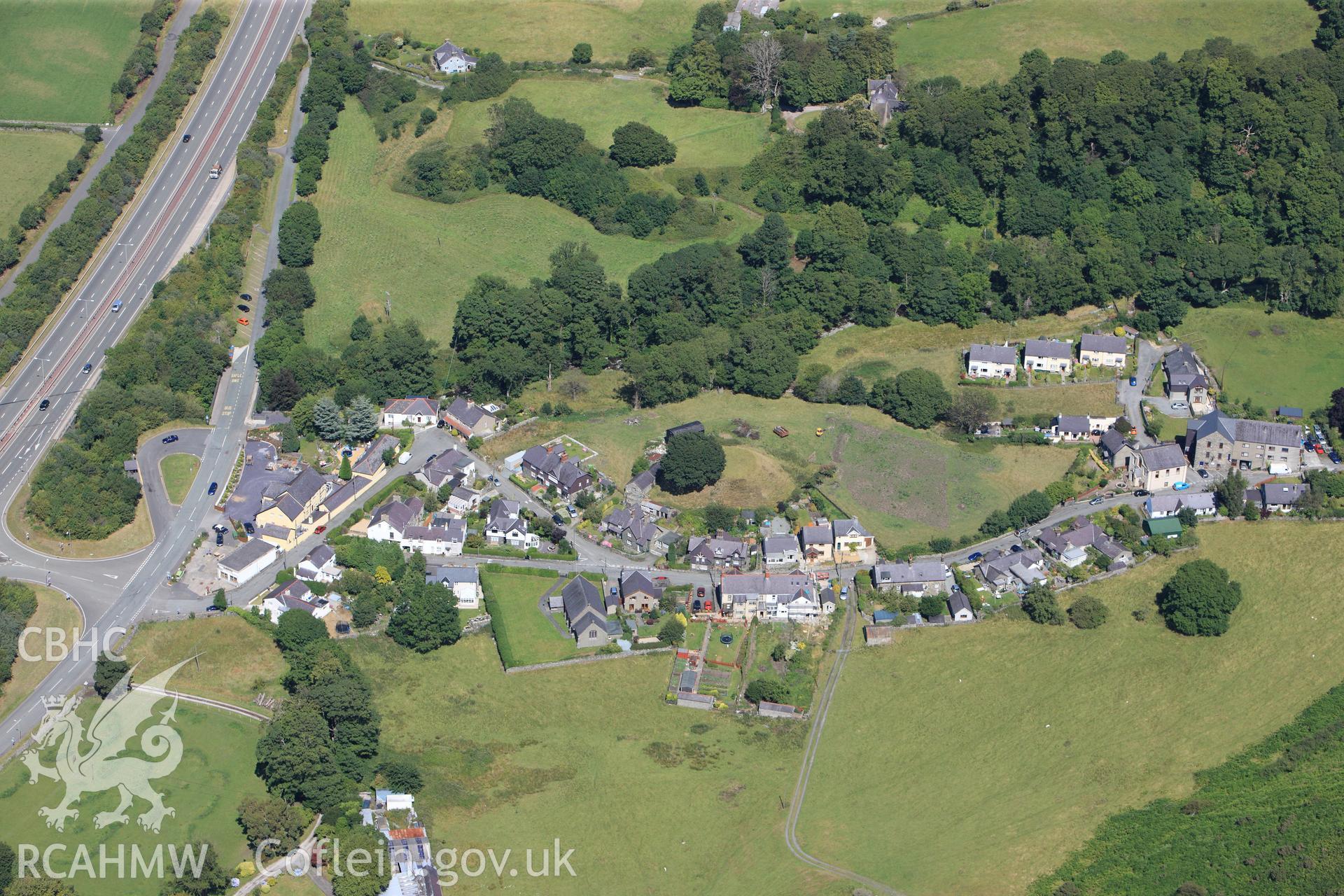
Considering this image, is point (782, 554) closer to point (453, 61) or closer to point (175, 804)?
point (175, 804)

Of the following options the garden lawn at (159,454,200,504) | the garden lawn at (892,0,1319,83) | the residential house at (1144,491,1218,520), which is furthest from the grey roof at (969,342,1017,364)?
the garden lawn at (159,454,200,504)

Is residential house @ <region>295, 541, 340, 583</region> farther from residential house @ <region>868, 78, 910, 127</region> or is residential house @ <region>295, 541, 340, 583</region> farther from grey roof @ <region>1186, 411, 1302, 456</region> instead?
residential house @ <region>868, 78, 910, 127</region>

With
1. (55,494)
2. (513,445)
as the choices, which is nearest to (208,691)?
(55,494)

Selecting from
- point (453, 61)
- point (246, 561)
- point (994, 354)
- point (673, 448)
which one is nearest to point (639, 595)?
point (673, 448)

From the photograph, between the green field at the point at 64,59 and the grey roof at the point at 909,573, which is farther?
the green field at the point at 64,59

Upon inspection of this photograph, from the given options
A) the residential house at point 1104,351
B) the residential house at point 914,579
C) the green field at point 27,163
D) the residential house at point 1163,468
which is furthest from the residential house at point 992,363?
the green field at point 27,163

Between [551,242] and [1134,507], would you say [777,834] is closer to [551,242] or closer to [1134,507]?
[1134,507]

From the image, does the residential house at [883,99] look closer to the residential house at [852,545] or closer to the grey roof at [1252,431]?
the grey roof at [1252,431]
